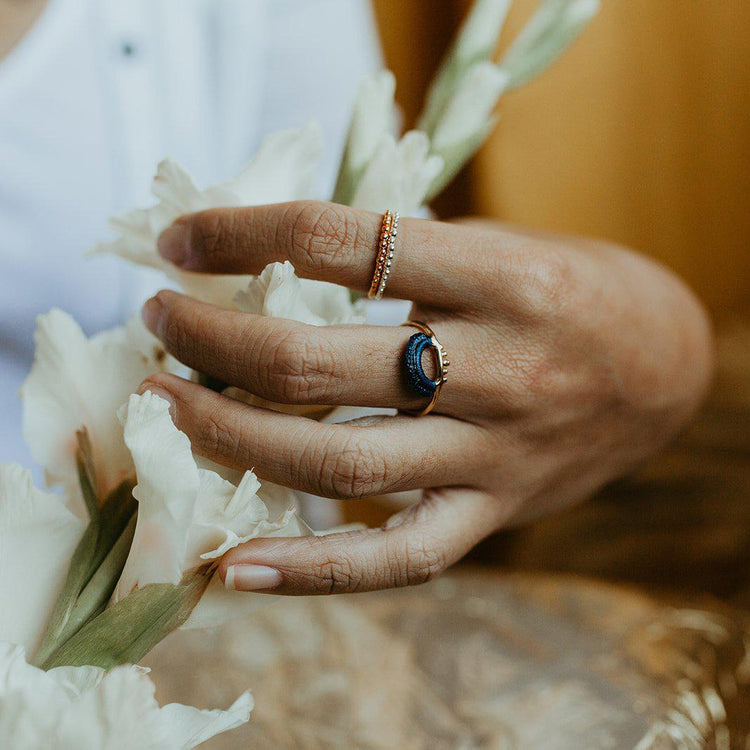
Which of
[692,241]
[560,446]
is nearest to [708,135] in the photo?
[692,241]

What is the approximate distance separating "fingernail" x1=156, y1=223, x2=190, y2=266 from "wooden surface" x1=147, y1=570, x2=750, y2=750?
21 cm

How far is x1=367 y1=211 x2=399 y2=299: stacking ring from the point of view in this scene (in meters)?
0.29

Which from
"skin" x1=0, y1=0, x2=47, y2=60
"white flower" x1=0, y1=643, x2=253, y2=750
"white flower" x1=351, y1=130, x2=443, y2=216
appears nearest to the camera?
"white flower" x1=0, y1=643, x2=253, y2=750

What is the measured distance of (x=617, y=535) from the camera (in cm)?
78

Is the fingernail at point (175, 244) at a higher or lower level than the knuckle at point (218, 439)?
higher

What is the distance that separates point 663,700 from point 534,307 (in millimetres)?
218

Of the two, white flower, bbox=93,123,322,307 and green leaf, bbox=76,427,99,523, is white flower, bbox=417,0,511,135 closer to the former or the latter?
white flower, bbox=93,123,322,307

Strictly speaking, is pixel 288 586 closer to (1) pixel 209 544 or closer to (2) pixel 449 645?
(1) pixel 209 544

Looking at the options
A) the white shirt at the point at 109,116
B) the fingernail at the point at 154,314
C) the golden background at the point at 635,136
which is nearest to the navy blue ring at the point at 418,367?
the fingernail at the point at 154,314

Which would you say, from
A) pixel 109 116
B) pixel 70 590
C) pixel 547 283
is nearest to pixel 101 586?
pixel 70 590

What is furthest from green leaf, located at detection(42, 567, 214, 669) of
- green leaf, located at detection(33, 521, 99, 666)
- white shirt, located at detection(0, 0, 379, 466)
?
white shirt, located at detection(0, 0, 379, 466)

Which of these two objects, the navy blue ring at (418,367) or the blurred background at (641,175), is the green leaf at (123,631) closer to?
the navy blue ring at (418,367)

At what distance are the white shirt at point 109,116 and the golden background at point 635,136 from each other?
28 centimetres

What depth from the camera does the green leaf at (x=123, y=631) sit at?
0.22 metres
